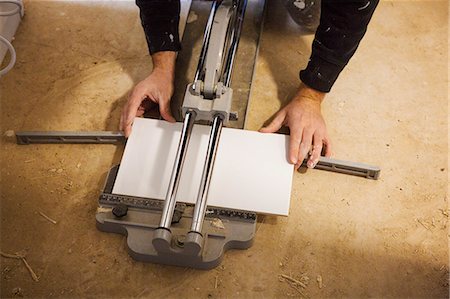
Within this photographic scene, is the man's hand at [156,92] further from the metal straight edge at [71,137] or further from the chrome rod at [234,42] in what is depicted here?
the chrome rod at [234,42]

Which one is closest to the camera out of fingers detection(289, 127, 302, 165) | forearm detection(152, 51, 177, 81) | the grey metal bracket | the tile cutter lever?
the tile cutter lever

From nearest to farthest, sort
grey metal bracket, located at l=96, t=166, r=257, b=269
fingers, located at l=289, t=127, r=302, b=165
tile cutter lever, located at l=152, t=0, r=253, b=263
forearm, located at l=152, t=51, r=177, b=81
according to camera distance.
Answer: tile cutter lever, located at l=152, t=0, r=253, b=263, grey metal bracket, located at l=96, t=166, r=257, b=269, fingers, located at l=289, t=127, r=302, b=165, forearm, located at l=152, t=51, r=177, b=81

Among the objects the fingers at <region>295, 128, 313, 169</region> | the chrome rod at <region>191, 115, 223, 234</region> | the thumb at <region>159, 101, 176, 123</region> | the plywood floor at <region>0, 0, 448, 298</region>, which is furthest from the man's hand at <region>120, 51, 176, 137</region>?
the fingers at <region>295, 128, 313, 169</region>

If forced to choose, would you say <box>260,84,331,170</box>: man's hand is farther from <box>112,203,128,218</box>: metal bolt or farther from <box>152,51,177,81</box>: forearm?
<box>112,203,128,218</box>: metal bolt

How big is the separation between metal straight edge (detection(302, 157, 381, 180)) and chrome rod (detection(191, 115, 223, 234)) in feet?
1.00

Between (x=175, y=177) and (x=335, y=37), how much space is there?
0.53m

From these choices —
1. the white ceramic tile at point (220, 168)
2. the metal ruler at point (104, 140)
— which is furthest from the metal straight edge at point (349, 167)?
the white ceramic tile at point (220, 168)

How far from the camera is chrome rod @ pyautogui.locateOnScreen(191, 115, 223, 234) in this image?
0.97 metres

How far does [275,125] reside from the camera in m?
1.28

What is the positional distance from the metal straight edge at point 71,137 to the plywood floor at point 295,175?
2cm

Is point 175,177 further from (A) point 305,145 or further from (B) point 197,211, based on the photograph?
(A) point 305,145

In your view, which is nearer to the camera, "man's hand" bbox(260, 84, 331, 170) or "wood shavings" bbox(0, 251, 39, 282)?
"wood shavings" bbox(0, 251, 39, 282)

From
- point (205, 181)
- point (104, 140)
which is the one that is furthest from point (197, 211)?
point (104, 140)

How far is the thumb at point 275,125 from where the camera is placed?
1.27 meters
